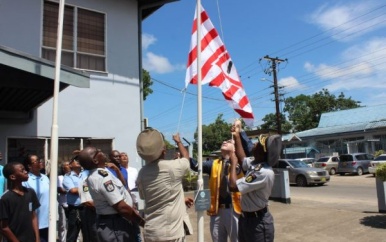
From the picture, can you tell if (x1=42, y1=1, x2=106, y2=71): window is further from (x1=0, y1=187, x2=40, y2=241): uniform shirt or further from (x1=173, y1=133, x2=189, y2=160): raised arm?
(x1=173, y1=133, x2=189, y2=160): raised arm

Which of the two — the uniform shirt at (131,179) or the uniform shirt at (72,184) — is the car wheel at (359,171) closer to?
the uniform shirt at (131,179)

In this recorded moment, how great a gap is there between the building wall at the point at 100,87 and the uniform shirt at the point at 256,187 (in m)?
7.05

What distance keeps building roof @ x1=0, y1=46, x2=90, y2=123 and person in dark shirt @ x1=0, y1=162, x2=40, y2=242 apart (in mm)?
2331

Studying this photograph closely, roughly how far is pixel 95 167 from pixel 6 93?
4615 millimetres

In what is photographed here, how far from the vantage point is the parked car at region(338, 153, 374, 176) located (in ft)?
90.9

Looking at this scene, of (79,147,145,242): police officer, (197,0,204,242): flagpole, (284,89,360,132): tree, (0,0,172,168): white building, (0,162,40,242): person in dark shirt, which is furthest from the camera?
(284,89,360,132): tree

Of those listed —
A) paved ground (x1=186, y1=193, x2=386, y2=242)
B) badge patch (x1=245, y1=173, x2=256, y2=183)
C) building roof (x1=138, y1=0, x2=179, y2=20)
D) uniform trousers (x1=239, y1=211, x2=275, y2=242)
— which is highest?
building roof (x1=138, y1=0, x2=179, y2=20)

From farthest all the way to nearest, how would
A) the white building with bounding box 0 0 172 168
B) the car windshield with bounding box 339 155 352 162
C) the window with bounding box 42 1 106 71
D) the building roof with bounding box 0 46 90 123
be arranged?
the car windshield with bounding box 339 155 352 162 → the window with bounding box 42 1 106 71 → the white building with bounding box 0 0 172 168 → the building roof with bounding box 0 46 90 123

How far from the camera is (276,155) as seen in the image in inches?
160

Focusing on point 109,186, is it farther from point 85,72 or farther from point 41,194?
point 85,72

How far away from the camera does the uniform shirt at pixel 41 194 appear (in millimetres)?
5258

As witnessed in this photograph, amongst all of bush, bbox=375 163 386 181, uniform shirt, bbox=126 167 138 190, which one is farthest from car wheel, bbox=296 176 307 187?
uniform shirt, bbox=126 167 138 190

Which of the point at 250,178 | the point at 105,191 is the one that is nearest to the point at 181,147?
the point at 250,178

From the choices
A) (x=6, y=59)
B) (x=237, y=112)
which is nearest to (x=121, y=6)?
(x=6, y=59)
